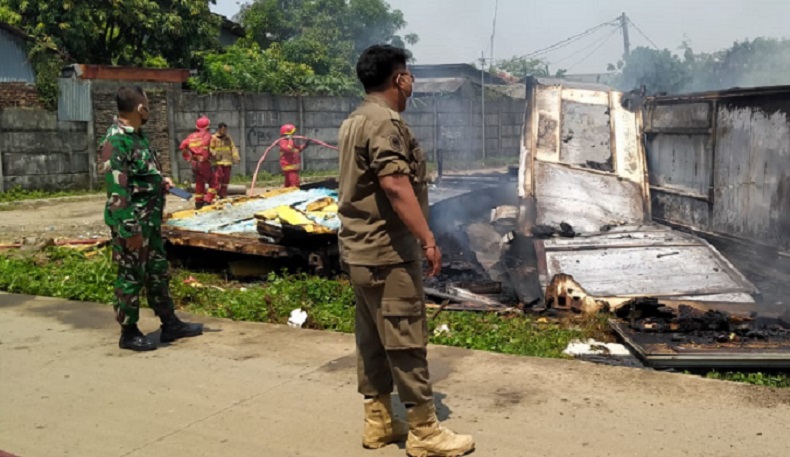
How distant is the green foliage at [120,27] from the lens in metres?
20.2

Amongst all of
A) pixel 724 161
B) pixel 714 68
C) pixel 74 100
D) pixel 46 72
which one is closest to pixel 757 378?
pixel 724 161

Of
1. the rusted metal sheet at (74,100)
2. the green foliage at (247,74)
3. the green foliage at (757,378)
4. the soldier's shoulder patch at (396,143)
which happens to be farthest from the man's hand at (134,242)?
the green foliage at (247,74)

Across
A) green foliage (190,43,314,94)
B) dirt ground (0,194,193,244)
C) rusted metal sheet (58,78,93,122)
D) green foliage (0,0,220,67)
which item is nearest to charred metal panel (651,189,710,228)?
dirt ground (0,194,193,244)

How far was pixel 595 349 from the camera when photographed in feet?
17.0

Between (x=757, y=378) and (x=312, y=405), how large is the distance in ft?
8.61

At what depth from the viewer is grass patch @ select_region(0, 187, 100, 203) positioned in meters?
15.0

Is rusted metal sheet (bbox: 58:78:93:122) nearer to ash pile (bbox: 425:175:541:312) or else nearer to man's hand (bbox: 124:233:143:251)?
ash pile (bbox: 425:175:541:312)

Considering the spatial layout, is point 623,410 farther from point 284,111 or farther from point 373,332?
point 284,111

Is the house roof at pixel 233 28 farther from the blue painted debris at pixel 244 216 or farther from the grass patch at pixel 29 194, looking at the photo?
the blue painted debris at pixel 244 216

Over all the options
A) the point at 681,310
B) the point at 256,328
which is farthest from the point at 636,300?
the point at 256,328

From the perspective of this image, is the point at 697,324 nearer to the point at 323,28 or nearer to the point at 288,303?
the point at 288,303

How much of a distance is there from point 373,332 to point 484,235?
24.3ft

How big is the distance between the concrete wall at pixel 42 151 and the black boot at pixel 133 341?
11.6 metres

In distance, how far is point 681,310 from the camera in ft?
19.6
